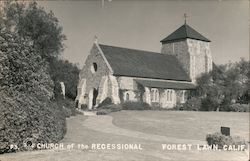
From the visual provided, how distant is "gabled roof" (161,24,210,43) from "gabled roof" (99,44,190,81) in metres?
3.52

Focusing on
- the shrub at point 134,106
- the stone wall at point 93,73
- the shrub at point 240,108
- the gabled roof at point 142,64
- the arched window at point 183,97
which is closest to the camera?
the shrub at point 134,106

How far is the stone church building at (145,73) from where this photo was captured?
3947cm

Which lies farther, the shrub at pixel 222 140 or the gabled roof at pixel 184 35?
the gabled roof at pixel 184 35

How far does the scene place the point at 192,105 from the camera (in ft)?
135

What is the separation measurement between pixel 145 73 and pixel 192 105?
7.17m

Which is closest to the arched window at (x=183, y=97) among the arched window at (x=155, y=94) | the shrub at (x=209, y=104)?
the shrub at (x=209, y=104)

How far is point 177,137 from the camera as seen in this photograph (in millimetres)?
18312

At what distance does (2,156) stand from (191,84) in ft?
131

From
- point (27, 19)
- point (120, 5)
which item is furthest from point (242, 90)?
point (120, 5)

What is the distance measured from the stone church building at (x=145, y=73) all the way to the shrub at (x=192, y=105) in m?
1.75

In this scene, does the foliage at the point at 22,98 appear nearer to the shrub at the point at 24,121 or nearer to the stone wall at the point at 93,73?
the shrub at the point at 24,121

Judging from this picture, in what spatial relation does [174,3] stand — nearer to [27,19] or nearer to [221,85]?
[27,19]

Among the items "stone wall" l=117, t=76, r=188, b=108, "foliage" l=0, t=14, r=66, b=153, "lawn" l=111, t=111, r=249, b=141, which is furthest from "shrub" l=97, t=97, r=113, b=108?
"foliage" l=0, t=14, r=66, b=153

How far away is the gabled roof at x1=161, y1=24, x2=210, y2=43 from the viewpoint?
165 ft
